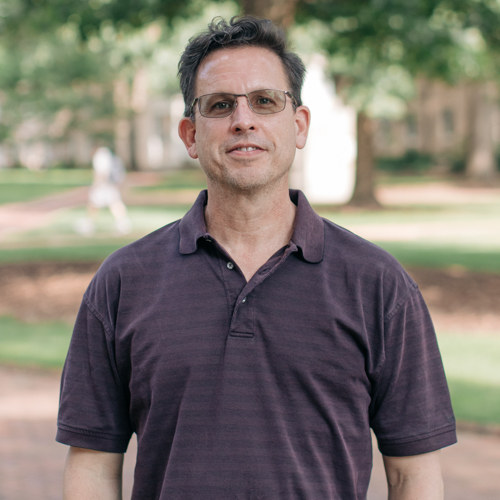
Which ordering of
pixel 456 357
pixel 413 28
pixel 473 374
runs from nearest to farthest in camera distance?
1. pixel 473 374
2. pixel 456 357
3. pixel 413 28

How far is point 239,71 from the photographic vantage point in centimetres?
239

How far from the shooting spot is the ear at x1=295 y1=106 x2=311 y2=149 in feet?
8.46

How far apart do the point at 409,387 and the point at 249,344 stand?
444 millimetres

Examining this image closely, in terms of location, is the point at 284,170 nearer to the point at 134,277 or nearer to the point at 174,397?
the point at 134,277

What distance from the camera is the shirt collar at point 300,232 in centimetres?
229

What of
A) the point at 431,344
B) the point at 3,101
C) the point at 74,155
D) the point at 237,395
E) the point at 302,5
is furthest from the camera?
the point at 74,155

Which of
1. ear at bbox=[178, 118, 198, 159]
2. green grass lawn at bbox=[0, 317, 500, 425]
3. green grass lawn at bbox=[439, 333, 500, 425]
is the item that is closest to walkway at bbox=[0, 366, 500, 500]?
green grass lawn at bbox=[439, 333, 500, 425]

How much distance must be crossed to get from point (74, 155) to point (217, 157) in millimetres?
70648

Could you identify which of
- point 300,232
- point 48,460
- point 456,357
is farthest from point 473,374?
point 300,232

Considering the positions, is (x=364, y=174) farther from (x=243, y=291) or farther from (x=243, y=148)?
(x=243, y=291)

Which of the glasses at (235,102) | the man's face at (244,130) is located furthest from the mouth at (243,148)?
the glasses at (235,102)

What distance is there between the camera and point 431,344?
2.32 metres

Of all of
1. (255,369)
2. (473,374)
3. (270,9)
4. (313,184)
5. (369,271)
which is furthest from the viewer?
(313,184)

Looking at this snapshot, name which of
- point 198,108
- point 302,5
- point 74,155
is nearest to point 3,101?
point 74,155
